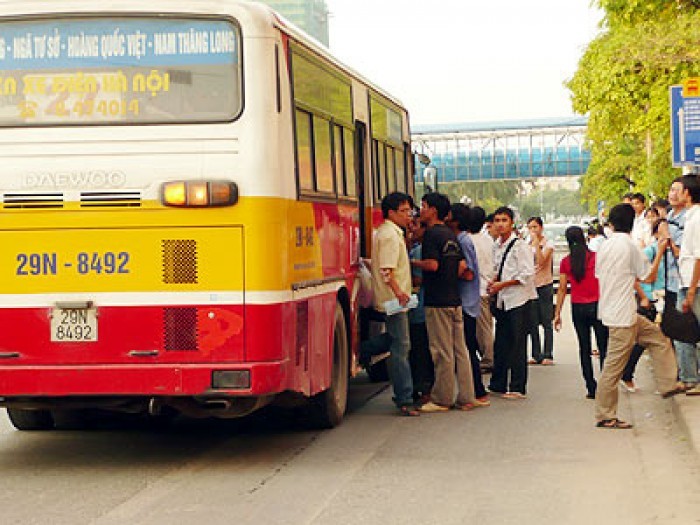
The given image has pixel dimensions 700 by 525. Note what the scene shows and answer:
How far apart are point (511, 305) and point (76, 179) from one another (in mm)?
5759

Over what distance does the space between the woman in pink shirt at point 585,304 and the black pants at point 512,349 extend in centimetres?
56

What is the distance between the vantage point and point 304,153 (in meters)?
10.7

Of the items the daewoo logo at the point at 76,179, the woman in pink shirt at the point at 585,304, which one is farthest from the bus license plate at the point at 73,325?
the woman in pink shirt at the point at 585,304

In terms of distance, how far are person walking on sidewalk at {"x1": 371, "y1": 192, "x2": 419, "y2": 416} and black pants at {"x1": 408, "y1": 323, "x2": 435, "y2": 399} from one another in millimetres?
534

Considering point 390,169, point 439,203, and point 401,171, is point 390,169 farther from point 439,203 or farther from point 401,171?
point 439,203

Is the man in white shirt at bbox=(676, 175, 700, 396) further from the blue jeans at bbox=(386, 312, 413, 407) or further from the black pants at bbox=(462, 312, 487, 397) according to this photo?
the blue jeans at bbox=(386, 312, 413, 407)

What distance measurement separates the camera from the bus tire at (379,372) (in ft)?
53.3

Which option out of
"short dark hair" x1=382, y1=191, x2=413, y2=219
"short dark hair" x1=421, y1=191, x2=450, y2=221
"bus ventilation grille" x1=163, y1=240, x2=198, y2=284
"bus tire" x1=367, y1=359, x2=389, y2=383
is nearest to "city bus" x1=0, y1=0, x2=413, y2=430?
"bus ventilation grille" x1=163, y1=240, x2=198, y2=284

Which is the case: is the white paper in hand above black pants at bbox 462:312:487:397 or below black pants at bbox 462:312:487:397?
above

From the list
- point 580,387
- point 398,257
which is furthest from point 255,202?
point 580,387

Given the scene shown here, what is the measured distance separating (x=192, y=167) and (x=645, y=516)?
3.65 meters

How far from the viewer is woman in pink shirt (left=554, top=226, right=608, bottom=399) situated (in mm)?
13602

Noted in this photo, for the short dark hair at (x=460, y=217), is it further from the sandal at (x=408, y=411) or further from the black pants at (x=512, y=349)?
the sandal at (x=408, y=411)

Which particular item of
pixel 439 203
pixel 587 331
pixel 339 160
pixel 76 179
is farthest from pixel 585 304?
pixel 76 179
